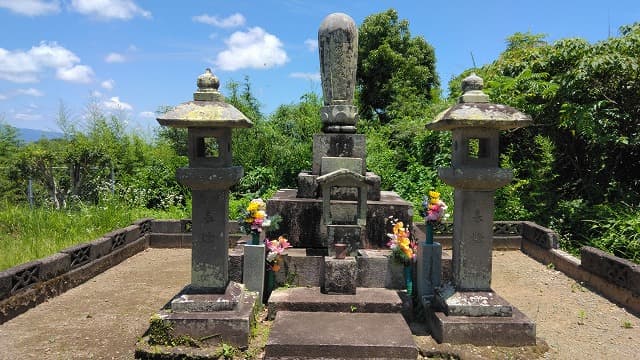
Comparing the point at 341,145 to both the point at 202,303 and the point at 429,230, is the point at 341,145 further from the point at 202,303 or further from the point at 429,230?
the point at 202,303

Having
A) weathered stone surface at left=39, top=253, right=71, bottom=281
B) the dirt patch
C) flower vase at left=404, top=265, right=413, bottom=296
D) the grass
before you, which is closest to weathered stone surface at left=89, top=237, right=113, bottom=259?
the dirt patch

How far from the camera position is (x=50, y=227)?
9.08m

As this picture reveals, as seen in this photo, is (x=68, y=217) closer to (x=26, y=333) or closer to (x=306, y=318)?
(x=26, y=333)

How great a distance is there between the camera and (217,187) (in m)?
4.77

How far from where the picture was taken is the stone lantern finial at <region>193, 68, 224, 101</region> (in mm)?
4801

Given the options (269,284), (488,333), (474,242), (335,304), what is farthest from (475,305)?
(269,284)

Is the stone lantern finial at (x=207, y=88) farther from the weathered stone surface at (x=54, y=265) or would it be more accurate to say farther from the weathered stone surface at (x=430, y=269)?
the weathered stone surface at (x=54, y=265)

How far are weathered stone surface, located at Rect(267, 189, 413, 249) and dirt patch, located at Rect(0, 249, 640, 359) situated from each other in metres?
1.85

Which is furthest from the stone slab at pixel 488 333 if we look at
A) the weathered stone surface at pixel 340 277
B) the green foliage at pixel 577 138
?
the green foliage at pixel 577 138

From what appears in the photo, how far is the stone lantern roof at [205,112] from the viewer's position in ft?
15.1

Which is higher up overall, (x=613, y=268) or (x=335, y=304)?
(x=613, y=268)

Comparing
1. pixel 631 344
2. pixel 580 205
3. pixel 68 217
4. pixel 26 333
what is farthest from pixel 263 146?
pixel 631 344

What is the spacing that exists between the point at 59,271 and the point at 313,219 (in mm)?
3610

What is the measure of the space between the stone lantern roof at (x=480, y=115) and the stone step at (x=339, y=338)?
2.19 m
